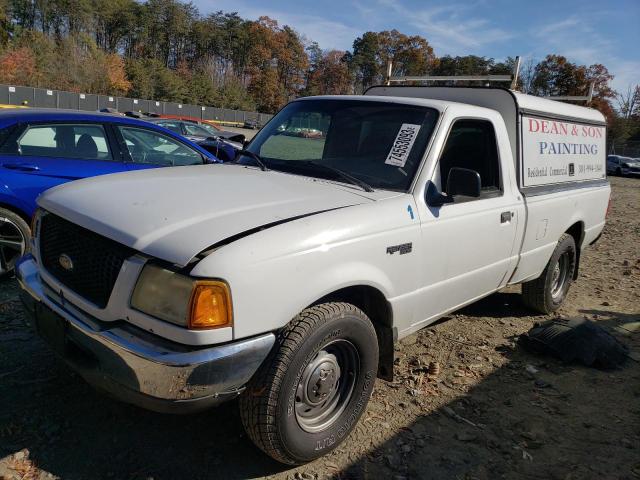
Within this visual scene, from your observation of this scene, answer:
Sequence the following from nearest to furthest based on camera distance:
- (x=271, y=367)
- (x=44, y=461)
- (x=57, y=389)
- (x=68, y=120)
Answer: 1. (x=271, y=367)
2. (x=44, y=461)
3. (x=57, y=389)
4. (x=68, y=120)

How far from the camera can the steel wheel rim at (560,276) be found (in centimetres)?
522

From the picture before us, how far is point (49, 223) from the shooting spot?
273 centimetres

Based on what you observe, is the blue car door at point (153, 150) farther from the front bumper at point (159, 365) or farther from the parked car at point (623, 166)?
the parked car at point (623, 166)

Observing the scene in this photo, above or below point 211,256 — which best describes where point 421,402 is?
below

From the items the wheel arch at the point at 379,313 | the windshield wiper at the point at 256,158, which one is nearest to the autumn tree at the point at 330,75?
the windshield wiper at the point at 256,158

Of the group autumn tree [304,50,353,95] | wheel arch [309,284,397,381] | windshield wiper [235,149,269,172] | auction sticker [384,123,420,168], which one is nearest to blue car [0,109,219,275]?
windshield wiper [235,149,269,172]

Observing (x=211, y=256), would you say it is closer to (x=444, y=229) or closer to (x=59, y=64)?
(x=444, y=229)

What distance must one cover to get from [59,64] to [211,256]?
2511 inches

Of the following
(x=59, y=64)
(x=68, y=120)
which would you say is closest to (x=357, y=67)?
(x=59, y=64)

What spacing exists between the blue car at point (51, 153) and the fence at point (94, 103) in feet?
110

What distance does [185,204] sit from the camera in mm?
2504

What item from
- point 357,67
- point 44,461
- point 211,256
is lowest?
point 44,461

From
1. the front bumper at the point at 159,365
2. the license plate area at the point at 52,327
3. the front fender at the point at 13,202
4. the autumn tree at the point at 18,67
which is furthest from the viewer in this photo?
the autumn tree at the point at 18,67

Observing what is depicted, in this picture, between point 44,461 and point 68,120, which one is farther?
point 68,120
